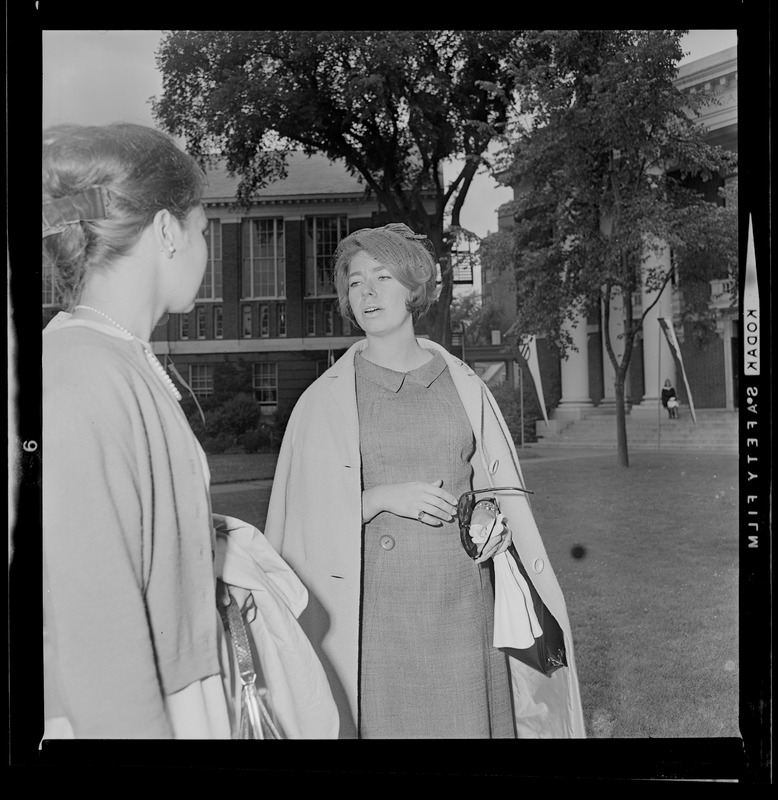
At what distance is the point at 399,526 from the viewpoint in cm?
278

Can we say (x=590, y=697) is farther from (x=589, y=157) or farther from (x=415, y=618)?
(x=589, y=157)

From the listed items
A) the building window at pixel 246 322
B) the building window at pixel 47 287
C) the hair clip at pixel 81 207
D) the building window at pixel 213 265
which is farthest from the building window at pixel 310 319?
the building window at pixel 47 287

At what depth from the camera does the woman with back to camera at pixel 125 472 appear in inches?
90.3

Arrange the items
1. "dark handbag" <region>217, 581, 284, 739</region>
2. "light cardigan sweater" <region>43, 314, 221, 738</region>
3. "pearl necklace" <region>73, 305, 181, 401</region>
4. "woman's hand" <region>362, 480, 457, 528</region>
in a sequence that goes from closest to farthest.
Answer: "light cardigan sweater" <region>43, 314, 221, 738</region>, "pearl necklace" <region>73, 305, 181, 401</region>, "dark handbag" <region>217, 581, 284, 739</region>, "woman's hand" <region>362, 480, 457, 528</region>

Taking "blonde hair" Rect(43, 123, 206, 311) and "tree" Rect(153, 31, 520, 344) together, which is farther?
"tree" Rect(153, 31, 520, 344)

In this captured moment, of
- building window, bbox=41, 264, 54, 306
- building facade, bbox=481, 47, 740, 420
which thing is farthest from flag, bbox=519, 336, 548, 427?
building window, bbox=41, 264, 54, 306

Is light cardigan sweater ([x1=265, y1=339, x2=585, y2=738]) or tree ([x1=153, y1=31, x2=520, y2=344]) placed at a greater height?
tree ([x1=153, y1=31, x2=520, y2=344])

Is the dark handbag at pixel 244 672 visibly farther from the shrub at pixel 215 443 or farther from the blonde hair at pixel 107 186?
the blonde hair at pixel 107 186

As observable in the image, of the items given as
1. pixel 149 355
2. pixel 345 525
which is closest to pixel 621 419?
pixel 345 525

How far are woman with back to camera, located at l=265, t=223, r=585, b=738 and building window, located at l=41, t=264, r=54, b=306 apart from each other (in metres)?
0.97

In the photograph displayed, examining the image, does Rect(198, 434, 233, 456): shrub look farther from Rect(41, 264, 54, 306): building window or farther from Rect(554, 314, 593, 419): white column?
Rect(554, 314, 593, 419): white column

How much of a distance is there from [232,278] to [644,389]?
5.64ft

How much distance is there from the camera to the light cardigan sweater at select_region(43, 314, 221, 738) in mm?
2277
